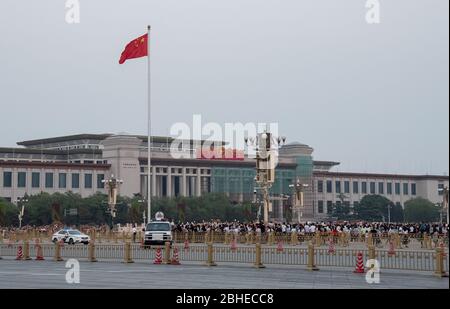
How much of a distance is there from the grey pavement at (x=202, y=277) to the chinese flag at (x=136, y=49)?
49.5ft

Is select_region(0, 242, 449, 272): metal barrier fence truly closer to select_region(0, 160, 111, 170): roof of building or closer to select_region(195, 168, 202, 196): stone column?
select_region(0, 160, 111, 170): roof of building

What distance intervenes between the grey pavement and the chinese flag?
15084 mm

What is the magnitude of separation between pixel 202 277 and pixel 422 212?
111878 millimetres

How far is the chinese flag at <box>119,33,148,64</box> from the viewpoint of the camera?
40656 millimetres

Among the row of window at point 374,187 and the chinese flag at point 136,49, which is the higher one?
the chinese flag at point 136,49

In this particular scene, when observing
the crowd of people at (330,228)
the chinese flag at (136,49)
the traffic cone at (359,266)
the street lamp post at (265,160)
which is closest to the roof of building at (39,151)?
the crowd of people at (330,228)

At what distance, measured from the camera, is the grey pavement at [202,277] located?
1956 cm

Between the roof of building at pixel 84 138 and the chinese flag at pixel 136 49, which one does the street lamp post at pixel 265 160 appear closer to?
the chinese flag at pixel 136 49

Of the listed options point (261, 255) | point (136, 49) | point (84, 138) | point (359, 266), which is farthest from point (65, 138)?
point (359, 266)

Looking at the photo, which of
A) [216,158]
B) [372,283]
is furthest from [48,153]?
[372,283]

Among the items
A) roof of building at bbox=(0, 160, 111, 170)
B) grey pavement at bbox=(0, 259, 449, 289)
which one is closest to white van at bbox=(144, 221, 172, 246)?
grey pavement at bbox=(0, 259, 449, 289)

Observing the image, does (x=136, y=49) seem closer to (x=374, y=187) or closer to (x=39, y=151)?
(x=39, y=151)

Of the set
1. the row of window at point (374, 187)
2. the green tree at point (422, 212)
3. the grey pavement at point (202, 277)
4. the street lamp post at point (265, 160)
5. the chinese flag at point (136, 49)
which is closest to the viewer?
the grey pavement at point (202, 277)
